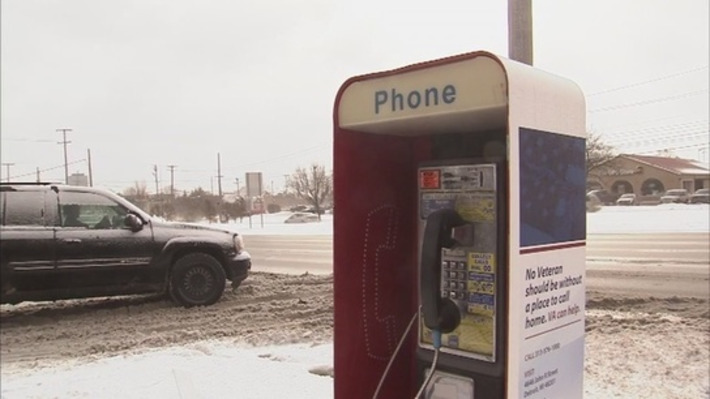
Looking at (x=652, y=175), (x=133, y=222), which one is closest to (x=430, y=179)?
(x=133, y=222)

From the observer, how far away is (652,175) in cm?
2712

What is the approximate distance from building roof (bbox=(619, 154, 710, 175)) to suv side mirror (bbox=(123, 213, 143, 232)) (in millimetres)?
22415

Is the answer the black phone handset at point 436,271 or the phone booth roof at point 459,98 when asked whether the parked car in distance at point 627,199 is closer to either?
the phone booth roof at point 459,98

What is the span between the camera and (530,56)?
9.42 ft

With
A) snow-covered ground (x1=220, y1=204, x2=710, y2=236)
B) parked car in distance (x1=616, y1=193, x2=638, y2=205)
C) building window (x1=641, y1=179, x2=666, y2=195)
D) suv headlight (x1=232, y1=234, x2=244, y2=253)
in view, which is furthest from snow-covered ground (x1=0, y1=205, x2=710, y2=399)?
building window (x1=641, y1=179, x2=666, y2=195)

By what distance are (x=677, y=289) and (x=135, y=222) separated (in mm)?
5581

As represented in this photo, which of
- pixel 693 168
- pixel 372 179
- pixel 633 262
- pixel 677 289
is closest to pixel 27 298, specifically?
pixel 372 179

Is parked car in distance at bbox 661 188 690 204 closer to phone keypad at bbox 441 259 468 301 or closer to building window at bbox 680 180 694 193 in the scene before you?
building window at bbox 680 180 694 193

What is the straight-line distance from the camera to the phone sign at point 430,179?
210cm

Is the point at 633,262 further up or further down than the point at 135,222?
further down

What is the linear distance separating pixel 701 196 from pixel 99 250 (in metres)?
23.3

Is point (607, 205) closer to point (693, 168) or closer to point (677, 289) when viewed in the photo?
point (693, 168)

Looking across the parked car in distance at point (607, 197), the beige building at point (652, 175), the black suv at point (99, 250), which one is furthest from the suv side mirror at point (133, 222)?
the beige building at point (652, 175)

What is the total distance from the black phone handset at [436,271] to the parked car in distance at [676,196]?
24856 mm
